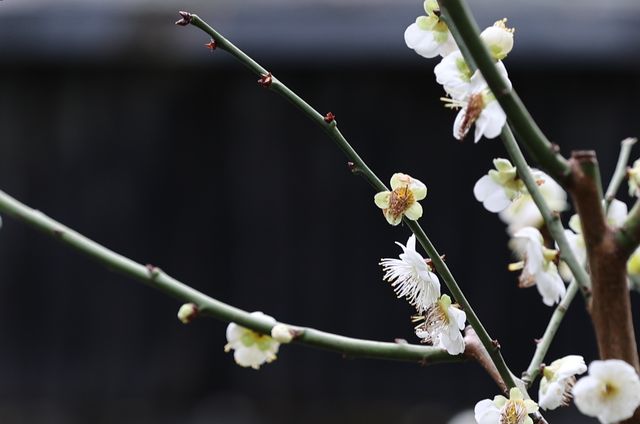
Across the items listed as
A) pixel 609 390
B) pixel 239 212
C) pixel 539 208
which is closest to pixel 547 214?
pixel 539 208

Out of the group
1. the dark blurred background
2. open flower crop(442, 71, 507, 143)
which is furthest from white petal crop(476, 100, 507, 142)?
the dark blurred background

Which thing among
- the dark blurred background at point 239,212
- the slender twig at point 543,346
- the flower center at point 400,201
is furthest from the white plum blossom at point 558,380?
the dark blurred background at point 239,212

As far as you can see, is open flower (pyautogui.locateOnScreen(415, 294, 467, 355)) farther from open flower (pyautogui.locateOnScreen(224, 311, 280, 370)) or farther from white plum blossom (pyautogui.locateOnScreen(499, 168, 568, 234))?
white plum blossom (pyautogui.locateOnScreen(499, 168, 568, 234))

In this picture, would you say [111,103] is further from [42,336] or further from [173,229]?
[42,336]

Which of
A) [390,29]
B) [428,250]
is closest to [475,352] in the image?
[428,250]

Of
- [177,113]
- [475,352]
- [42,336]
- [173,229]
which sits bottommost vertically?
[475,352]

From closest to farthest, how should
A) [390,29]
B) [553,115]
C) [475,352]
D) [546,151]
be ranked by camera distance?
[546,151]
[475,352]
[390,29]
[553,115]

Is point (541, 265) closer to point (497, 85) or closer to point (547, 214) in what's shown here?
point (547, 214)
